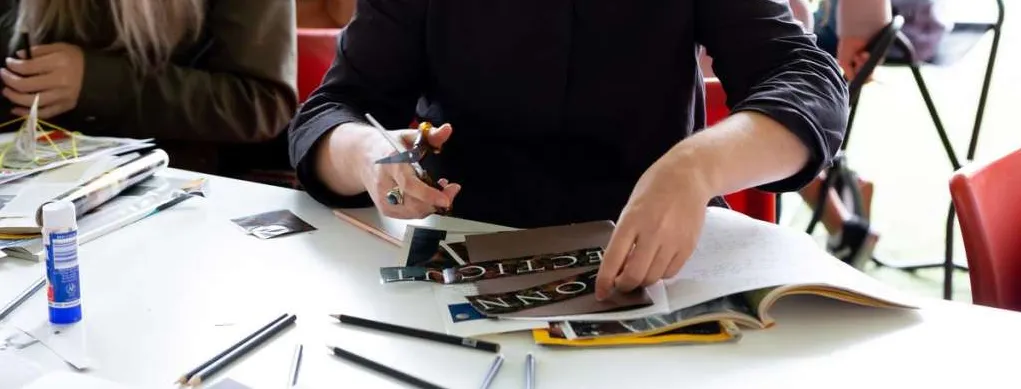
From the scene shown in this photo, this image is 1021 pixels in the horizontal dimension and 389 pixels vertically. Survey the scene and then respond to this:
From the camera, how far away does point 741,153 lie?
32.2 inches

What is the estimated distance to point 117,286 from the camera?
2.66ft

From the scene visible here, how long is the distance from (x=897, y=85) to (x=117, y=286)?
3.23m

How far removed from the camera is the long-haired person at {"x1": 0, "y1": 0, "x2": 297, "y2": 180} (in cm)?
137

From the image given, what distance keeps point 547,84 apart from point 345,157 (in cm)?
26

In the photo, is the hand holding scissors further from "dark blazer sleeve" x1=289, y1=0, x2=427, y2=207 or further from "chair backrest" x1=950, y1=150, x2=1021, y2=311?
"chair backrest" x1=950, y1=150, x2=1021, y2=311

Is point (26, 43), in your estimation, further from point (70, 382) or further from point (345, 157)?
point (70, 382)

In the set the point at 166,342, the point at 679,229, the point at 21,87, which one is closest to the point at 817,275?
the point at 679,229

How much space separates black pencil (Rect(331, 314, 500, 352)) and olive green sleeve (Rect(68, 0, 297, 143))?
77cm

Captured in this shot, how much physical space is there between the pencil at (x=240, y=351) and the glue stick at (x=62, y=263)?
0.16 metres

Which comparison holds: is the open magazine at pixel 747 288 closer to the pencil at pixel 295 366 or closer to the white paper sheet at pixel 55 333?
the pencil at pixel 295 366

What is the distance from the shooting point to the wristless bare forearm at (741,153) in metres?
0.79

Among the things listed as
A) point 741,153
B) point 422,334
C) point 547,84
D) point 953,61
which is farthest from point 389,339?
point 953,61

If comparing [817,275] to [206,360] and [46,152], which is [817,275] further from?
[46,152]

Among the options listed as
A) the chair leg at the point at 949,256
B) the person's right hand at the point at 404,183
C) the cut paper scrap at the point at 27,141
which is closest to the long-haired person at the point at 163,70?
the cut paper scrap at the point at 27,141
